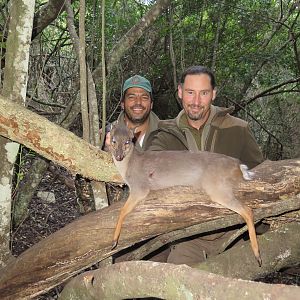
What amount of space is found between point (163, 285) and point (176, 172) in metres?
1.25

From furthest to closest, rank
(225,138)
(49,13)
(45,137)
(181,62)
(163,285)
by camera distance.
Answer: (181,62) → (49,13) → (225,138) → (45,137) → (163,285)

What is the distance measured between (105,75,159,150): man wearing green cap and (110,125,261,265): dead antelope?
155cm

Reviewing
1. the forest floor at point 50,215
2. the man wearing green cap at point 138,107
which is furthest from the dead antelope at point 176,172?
the forest floor at point 50,215

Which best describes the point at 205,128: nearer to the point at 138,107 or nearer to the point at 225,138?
the point at 225,138

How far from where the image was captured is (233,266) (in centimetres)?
455

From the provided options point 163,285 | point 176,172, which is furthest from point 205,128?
point 163,285

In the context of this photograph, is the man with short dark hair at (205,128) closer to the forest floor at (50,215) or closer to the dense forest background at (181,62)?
the forest floor at (50,215)

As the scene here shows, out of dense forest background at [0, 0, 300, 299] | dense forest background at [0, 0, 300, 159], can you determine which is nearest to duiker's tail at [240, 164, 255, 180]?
dense forest background at [0, 0, 300, 299]

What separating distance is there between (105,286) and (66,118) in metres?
3.71

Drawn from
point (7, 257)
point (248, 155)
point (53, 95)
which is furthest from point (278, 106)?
point (7, 257)

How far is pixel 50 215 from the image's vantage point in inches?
348

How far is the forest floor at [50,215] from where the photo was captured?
764 cm

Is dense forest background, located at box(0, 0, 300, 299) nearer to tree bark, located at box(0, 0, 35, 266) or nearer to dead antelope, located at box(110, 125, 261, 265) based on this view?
tree bark, located at box(0, 0, 35, 266)

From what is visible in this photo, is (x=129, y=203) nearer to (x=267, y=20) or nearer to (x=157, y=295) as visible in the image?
(x=157, y=295)
